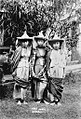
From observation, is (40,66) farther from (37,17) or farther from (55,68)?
(37,17)

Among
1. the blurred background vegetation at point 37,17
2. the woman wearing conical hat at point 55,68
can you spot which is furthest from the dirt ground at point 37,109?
the blurred background vegetation at point 37,17

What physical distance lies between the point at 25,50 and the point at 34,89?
1231 mm

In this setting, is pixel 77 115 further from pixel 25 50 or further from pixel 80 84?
pixel 80 84

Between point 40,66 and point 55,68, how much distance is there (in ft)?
1.46

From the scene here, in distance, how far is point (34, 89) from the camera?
29.7 ft

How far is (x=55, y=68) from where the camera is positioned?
8750mm

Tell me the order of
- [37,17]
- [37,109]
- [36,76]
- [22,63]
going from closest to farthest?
[37,109]
[22,63]
[36,76]
[37,17]

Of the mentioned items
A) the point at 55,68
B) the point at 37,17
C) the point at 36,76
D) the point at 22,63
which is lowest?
the point at 36,76

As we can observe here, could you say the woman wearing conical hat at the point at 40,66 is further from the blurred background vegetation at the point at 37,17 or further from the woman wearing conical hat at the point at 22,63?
the blurred background vegetation at the point at 37,17

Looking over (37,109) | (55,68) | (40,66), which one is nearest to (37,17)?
(40,66)

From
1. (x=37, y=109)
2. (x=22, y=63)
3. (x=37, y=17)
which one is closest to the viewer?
(x=37, y=109)

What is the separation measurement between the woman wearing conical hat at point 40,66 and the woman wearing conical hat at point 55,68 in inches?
7.2

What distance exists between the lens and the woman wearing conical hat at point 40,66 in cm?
878

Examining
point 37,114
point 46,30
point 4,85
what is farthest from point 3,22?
point 37,114
